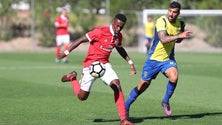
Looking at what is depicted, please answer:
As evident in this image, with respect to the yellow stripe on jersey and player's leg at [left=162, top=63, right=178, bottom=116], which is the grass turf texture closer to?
player's leg at [left=162, top=63, right=178, bottom=116]

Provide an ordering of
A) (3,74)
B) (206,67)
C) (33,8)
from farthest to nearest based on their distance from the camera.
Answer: (33,8)
(206,67)
(3,74)

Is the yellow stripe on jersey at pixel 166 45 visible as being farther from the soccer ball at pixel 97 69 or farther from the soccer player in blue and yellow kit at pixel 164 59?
the soccer ball at pixel 97 69

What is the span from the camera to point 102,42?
11.2 m

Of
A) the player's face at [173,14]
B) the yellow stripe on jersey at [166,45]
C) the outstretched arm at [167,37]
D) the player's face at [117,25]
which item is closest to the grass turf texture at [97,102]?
the yellow stripe on jersey at [166,45]

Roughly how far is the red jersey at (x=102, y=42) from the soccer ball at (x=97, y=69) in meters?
0.13

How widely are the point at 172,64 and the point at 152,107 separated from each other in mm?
1723

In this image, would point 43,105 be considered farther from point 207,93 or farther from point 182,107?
point 207,93

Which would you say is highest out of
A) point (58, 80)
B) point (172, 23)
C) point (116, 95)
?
point (172, 23)

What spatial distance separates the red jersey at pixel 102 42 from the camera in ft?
36.5

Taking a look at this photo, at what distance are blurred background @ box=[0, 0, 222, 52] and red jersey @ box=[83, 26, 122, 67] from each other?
99.0ft

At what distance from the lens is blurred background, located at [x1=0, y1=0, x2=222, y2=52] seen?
42.2 metres

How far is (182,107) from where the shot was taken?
13.6 meters

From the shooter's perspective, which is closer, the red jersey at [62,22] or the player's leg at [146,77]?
the player's leg at [146,77]

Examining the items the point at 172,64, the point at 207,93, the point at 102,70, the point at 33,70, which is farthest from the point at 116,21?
the point at 33,70
